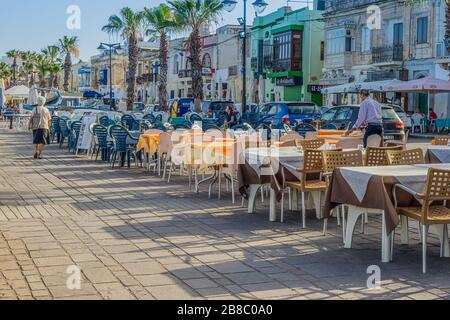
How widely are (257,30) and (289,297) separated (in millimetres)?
50692

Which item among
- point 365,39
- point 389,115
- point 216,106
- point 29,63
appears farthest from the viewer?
point 29,63

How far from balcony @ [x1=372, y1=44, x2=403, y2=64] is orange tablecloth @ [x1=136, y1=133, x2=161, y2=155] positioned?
2592 cm

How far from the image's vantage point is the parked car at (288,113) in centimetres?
2367

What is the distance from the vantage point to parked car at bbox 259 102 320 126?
23672 millimetres

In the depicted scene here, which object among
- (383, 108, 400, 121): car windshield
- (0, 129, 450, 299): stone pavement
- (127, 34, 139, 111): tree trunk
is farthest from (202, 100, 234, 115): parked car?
(0, 129, 450, 299): stone pavement

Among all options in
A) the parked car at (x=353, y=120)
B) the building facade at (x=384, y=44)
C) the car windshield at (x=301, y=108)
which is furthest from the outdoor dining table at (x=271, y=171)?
the building facade at (x=384, y=44)

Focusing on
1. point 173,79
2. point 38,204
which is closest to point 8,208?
point 38,204

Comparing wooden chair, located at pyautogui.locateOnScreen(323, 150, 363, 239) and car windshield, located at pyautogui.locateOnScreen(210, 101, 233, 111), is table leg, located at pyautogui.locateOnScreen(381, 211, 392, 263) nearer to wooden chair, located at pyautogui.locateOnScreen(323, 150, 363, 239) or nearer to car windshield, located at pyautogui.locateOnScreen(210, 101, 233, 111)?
wooden chair, located at pyautogui.locateOnScreen(323, 150, 363, 239)

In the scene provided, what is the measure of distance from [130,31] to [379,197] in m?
42.6

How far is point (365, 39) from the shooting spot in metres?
42.2

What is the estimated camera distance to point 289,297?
578 cm

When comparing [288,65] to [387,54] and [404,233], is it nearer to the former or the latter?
[387,54]

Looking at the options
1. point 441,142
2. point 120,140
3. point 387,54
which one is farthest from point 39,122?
point 387,54

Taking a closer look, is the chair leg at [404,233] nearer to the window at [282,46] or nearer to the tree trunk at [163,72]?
the tree trunk at [163,72]
